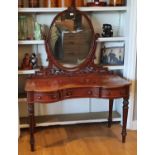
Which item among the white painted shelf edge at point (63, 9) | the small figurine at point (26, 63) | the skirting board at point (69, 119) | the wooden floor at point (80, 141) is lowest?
the wooden floor at point (80, 141)

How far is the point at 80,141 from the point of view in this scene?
295cm

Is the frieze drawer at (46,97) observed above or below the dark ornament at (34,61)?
below

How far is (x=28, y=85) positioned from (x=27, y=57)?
471 mm

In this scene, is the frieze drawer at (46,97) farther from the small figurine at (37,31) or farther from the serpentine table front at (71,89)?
the small figurine at (37,31)

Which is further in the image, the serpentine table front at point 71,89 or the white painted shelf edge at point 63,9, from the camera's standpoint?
the white painted shelf edge at point 63,9

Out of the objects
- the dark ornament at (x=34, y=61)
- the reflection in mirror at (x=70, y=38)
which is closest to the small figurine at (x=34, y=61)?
the dark ornament at (x=34, y=61)

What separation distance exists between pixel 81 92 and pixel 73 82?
17 cm

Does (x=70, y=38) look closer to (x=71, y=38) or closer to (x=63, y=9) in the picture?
(x=71, y=38)

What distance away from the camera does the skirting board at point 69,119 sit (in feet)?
10.3

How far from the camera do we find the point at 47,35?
3000 mm

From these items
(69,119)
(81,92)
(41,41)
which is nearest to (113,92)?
(81,92)

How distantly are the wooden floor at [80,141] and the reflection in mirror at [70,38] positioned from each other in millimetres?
789
